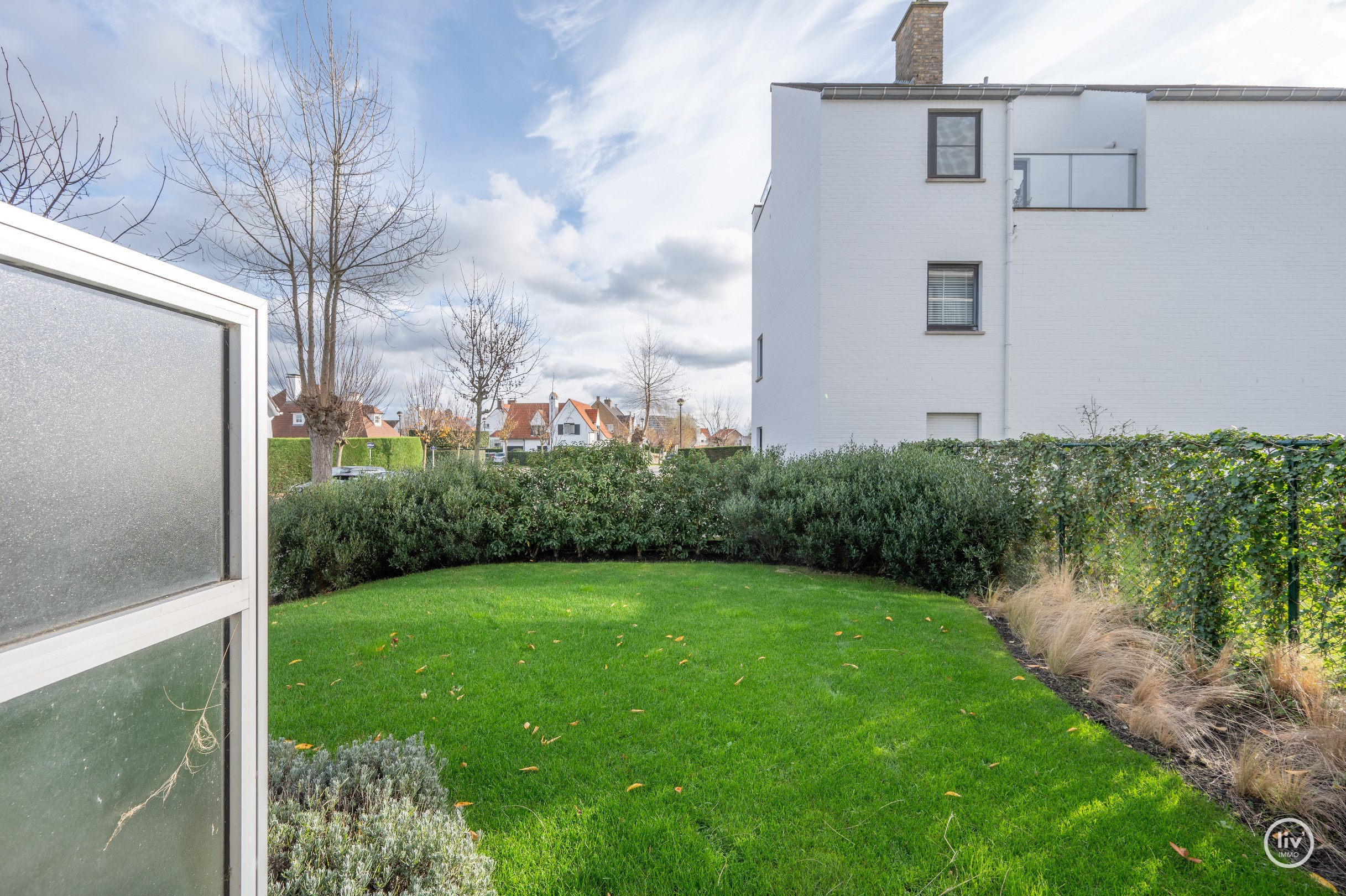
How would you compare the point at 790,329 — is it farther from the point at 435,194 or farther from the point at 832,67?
the point at 435,194

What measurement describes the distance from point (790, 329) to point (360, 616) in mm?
10741

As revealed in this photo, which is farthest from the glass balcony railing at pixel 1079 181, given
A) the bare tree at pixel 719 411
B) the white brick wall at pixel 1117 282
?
the bare tree at pixel 719 411

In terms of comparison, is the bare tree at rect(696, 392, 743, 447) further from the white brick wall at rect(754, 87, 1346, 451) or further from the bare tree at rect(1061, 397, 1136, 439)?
the bare tree at rect(1061, 397, 1136, 439)

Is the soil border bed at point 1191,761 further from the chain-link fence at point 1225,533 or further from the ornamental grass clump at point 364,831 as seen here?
the ornamental grass clump at point 364,831

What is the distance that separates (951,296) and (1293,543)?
8916 millimetres

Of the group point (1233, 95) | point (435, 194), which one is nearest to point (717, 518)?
point (435, 194)

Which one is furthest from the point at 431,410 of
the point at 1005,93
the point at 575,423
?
the point at 1005,93

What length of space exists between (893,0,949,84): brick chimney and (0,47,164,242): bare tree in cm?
1305

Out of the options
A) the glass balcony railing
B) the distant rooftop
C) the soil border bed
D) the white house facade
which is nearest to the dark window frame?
the glass balcony railing

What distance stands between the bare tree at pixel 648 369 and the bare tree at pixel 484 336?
1394 cm

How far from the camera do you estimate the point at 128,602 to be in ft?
3.82

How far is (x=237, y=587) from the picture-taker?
1407 mm

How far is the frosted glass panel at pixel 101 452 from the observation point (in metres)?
0.94

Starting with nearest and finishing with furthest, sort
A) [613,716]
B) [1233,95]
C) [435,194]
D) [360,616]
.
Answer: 1. [613,716]
2. [360,616]
3. [435,194]
4. [1233,95]
